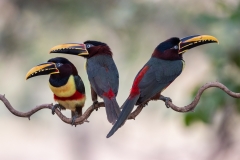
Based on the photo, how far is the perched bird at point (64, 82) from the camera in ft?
7.30

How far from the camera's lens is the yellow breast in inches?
93.4

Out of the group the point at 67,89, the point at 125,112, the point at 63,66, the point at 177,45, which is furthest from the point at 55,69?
the point at 177,45

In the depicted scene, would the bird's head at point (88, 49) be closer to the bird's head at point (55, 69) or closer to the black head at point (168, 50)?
the bird's head at point (55, 69)

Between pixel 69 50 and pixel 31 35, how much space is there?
371cm

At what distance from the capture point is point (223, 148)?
5.26 m

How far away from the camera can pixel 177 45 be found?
227 centimetres

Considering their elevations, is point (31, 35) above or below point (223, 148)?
above

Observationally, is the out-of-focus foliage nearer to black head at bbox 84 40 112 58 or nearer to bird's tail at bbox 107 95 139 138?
black head at bbox 84 40 112 58

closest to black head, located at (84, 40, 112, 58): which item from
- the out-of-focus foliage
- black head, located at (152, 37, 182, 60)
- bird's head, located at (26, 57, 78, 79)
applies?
bird's head, located at (26, 57, 78, 79)

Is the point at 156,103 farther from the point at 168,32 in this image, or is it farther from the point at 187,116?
the point at 187,116

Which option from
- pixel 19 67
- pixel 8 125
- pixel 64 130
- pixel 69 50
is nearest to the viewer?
pixel 69 50

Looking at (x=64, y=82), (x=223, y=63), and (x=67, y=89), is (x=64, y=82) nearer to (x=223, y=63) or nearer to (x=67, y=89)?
(x=67, y=89)

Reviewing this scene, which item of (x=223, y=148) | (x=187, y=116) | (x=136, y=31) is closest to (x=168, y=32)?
(x=136, y=31)

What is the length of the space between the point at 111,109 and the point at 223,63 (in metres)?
1.77
